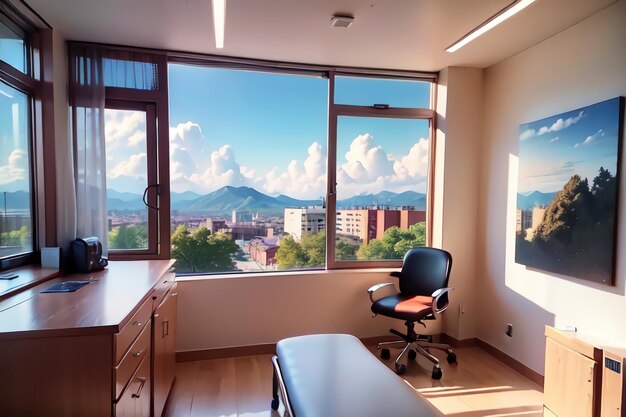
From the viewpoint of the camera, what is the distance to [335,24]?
238 cm

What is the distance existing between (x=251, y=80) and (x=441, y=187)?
7.12 feet

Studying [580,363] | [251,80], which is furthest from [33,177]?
[580,363]

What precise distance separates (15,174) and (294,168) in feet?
7.02

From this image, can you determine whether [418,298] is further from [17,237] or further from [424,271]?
[17,237]

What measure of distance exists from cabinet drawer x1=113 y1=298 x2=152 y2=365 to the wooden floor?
0.93 meters

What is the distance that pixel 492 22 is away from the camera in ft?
7.70

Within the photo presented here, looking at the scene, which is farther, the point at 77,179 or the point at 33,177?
the point at 77,179

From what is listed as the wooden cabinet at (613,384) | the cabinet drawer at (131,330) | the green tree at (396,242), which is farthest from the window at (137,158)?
the wooden cabinet at (613,384)

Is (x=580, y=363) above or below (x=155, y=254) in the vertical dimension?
below

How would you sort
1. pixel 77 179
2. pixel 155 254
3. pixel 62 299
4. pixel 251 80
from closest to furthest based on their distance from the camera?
pixel 62 299 → pixel 77 179 → pixel 155 254 → pixel 251 80

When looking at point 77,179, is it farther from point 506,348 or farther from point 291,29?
point 506,348

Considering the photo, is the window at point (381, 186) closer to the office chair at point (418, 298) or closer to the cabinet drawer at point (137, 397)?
the office chair at point (418, 298)

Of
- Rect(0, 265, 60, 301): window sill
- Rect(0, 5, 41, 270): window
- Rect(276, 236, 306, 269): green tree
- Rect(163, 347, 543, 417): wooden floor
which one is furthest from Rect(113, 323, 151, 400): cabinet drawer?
Rect(276, 236, 306, 269): green tree

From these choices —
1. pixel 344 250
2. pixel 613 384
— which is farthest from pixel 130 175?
pixel 613 384
